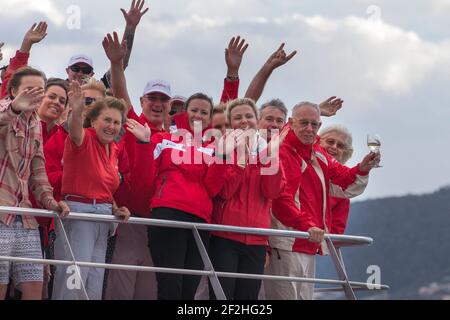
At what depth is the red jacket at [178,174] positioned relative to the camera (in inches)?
432

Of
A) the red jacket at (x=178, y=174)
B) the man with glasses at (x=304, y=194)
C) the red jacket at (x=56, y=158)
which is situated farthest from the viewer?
the man with glasses at (x=304, y=194)

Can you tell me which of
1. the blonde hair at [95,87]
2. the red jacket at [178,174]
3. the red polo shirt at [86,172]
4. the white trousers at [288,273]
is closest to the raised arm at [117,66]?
the blonde hair at [95,87]

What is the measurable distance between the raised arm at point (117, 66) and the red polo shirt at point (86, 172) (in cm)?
90

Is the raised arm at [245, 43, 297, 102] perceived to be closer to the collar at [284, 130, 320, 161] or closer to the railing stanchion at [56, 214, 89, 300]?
the collar at [284, 130, 320, 161]

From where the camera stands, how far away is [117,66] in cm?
1185

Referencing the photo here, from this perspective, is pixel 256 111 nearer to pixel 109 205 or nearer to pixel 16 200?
pixel 109 205

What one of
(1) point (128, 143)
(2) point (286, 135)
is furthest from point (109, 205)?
(2) point (286, 135)

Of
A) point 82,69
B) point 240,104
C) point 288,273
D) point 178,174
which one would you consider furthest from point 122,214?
point 82,69

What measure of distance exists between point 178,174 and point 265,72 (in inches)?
106

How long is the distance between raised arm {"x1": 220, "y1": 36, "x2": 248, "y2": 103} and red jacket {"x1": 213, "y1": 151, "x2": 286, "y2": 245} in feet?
5.78

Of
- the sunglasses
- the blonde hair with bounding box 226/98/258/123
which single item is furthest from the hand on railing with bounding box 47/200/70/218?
the sunglasses

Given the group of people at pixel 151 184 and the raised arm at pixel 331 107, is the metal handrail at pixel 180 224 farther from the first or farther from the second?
the raised arm at pixel 331 107

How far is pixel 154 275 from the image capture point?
1191cm
